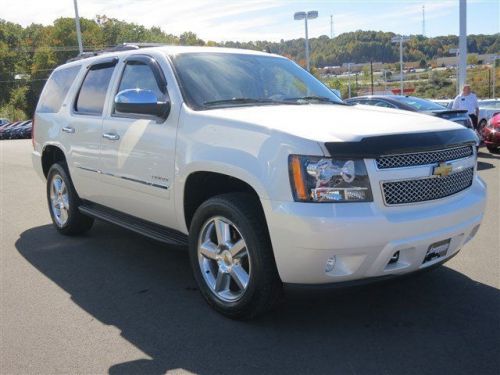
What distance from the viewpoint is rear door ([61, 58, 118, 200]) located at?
5.22 metres

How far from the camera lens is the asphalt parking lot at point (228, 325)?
3.22 metres

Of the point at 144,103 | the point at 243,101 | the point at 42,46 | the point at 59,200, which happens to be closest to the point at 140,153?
the point at 144,103

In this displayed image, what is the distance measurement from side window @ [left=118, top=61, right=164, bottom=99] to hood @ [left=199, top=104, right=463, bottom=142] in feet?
2.58

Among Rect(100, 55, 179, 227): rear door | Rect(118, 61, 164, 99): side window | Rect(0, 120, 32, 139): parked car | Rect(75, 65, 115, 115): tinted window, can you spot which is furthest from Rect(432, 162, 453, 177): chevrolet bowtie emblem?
Rect(0, 120, 32, 139): parked car

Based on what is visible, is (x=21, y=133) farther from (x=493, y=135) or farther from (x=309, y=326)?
(x=309, y=326)

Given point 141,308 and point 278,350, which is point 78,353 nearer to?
point 141,308

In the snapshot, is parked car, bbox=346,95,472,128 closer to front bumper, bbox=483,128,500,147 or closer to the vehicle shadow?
front bumper, bbox=483,128,500,147

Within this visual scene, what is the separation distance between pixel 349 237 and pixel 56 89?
4.51 m

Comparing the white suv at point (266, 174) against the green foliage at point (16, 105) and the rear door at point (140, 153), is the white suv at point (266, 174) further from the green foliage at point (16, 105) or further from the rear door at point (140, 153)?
the green foliage at point (16, 105)

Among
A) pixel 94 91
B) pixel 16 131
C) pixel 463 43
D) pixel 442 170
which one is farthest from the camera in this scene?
pixel 16 131

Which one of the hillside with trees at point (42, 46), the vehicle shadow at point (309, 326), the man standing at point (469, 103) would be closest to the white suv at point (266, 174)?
the vehicle shadow at point (309, 326)

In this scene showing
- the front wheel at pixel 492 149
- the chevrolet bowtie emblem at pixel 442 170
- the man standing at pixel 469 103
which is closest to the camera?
the chevrolet bowtie emblem at pixel 442 170

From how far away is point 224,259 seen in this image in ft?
12.7

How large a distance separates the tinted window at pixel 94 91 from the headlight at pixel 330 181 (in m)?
2.69
